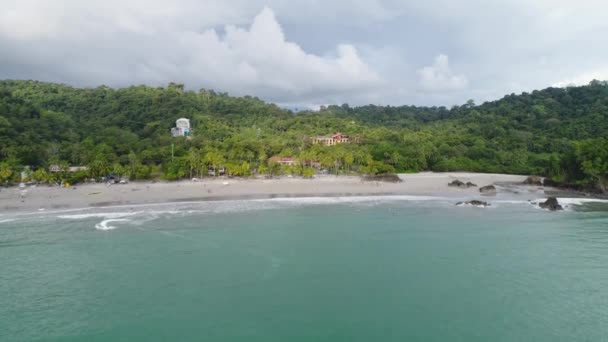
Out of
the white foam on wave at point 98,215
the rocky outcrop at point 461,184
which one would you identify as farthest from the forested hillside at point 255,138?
the white foam on wave at point 98,215

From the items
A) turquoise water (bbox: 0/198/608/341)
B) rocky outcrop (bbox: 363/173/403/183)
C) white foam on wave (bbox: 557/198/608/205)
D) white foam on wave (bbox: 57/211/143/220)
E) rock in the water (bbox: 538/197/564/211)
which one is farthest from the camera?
rocky outcrop (bbox: 363/173/403/183)

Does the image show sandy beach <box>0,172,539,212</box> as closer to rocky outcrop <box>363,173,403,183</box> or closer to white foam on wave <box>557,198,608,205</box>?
rocky outcrop <box>363,173,403,183</box>

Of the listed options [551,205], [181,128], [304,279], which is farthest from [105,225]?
[181,128]

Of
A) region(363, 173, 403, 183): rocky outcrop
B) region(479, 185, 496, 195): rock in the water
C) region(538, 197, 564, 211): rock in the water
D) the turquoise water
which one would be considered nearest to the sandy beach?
region(479, 185, 496, 195): rock in the water

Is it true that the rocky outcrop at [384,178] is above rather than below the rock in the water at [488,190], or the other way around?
above

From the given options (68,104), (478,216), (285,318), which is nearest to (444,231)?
(478,216)

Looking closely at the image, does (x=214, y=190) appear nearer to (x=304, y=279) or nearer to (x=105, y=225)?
(x=105, y=225)

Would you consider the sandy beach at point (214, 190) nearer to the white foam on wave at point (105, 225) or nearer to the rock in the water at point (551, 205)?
the white foam on wave at point (105, 225)
